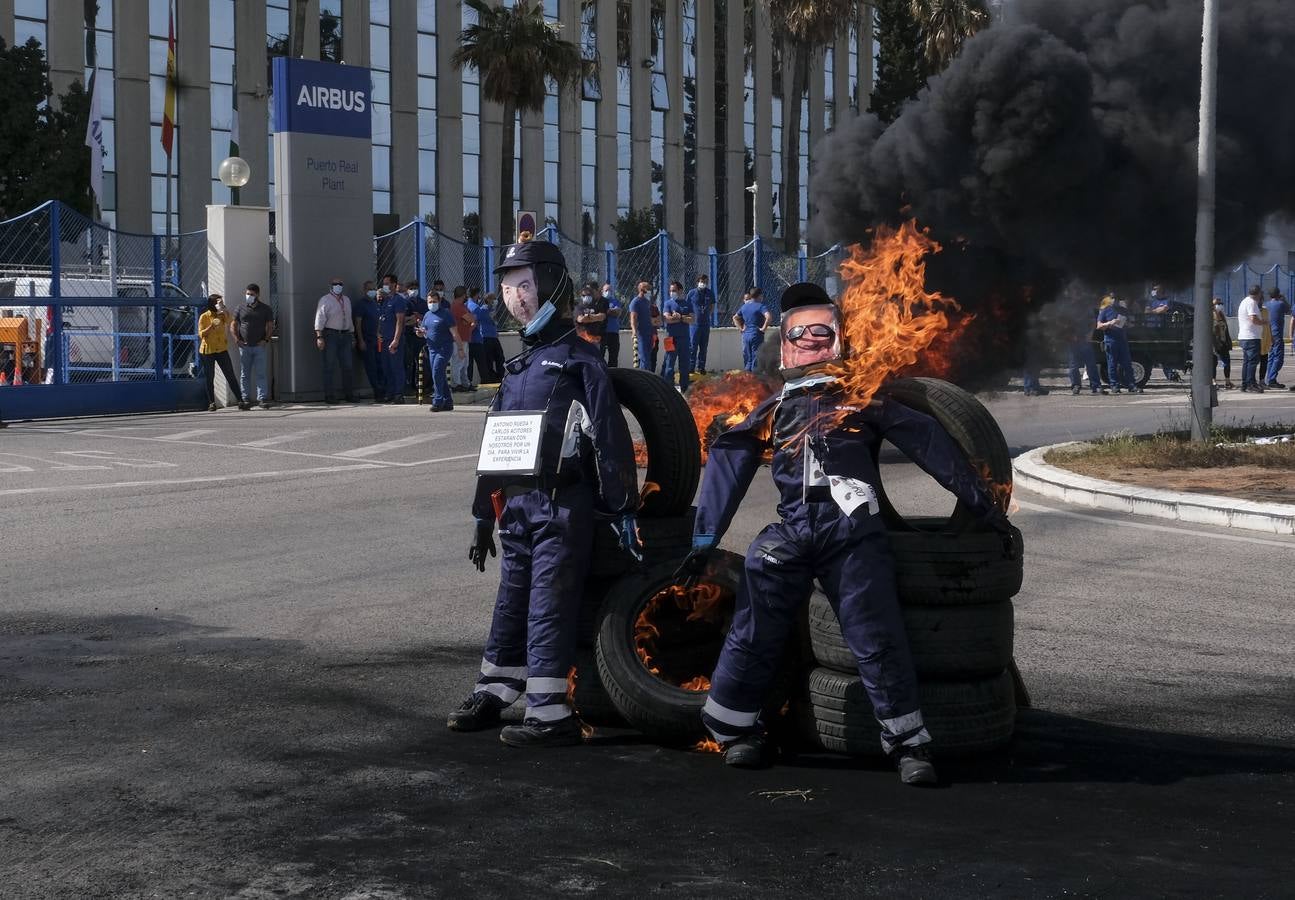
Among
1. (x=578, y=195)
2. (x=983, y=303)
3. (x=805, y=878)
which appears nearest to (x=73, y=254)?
(x=983, y=303)

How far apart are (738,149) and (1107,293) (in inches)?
1913

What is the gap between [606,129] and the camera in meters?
56.7

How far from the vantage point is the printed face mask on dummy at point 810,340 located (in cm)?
542

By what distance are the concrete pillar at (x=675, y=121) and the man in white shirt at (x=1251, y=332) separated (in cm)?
3473

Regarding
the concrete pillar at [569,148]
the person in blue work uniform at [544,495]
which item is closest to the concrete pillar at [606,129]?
the concrete pillar at [569,148]

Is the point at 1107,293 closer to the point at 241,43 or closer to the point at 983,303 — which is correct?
the point at 983,303

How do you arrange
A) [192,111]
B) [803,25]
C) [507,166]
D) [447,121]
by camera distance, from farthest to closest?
[447,121] → [803,25] → [192,111] → [507,166]

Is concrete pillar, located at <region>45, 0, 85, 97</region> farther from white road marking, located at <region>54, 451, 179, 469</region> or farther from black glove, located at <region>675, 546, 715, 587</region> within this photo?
black glove, located at <region>675, 546, 715, 587</region>

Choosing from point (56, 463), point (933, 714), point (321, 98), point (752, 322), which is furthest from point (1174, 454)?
point (321, 98)

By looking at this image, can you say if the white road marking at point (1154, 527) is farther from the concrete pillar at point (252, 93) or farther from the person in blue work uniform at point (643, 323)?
the concrete pillar at point (252, 93)

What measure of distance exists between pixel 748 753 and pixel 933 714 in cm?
63

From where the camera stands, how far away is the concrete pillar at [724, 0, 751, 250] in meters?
62.0

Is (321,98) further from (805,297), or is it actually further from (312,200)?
(805,297)

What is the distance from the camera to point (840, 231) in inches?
610
